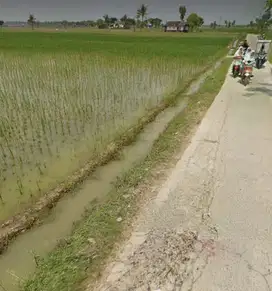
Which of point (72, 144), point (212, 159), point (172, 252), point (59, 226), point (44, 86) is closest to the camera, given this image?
point (172, 252)

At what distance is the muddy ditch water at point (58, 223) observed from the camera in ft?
9.43

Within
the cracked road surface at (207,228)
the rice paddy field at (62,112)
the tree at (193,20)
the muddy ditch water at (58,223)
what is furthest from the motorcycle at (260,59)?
the tree at (193,20)

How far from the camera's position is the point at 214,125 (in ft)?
21.0

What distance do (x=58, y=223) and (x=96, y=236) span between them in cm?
76

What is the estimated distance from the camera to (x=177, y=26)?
255 feet

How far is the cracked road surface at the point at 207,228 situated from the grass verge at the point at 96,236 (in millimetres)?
177

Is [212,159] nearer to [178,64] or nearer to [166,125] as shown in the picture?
[166,125]

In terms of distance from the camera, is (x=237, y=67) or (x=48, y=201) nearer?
(x=48, y=201)

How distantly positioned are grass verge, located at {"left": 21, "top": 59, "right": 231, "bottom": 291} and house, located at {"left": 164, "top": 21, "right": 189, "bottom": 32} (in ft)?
253

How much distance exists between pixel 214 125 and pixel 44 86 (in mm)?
6513

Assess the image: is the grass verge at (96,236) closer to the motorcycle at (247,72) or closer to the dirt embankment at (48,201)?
the dirt embankment at (48,201)

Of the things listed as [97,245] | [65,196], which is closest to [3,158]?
[65,196]

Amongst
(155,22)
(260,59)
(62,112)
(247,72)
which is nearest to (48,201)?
(62,112)

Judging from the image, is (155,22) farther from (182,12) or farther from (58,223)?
(58,223)
